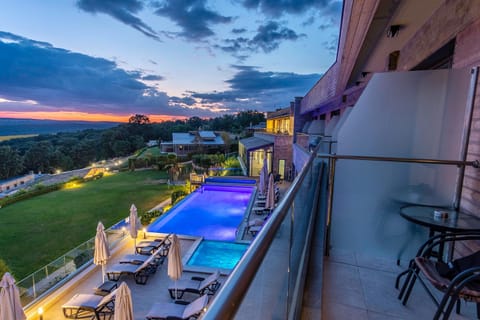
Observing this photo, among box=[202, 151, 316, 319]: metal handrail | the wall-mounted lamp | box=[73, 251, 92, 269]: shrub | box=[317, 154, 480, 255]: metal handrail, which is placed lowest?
box=[73, 251, 92, 269]: shrub

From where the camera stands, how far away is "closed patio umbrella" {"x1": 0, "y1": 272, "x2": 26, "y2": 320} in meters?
4.71

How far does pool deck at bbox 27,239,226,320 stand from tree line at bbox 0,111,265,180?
143 feet

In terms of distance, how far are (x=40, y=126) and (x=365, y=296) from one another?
2944 inches

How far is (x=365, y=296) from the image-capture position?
103 inches

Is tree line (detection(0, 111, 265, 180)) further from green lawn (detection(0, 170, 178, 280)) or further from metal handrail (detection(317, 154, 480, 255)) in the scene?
metal handrail (detection(317, 154, 480, 255))

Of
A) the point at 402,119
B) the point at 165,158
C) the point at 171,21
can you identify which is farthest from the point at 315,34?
the point at 402,119

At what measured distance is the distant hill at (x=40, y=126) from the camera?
53.1 metres

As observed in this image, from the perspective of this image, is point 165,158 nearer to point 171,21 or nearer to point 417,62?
point 171,21

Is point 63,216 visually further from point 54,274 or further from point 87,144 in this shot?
point 87,144

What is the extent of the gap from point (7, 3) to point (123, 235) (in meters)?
30.0

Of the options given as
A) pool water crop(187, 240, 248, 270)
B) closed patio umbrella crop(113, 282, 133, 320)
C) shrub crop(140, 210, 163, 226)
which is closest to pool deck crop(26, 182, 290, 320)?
pool water crop(187, 240, 248, 270)

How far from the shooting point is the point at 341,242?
12.1 ft

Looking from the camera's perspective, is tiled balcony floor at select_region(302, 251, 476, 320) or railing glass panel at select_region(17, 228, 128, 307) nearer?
tiled balcony floor at select_region(302, 251, 476, 320)

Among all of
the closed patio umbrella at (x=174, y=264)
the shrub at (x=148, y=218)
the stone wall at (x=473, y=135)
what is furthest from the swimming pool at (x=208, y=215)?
the stone wall at (x=473, y=135)
